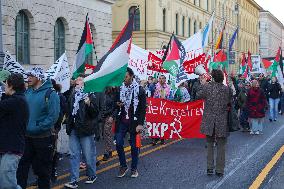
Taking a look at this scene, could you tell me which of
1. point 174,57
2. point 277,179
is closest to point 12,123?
point 277,179

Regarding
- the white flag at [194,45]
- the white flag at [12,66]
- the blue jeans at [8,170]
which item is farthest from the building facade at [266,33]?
the blue jeans at [8,170]

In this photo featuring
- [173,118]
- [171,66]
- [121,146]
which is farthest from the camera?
[171,66]

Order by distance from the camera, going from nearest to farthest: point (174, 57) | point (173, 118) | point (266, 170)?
point (266, 170)
point (173, 118)
point (174, 57)

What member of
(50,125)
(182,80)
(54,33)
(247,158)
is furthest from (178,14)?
(50,125)

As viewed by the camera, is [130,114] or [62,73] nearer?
[130,114]

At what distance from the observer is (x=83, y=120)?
8.20 meters

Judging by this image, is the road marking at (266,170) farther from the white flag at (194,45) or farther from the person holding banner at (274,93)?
the person holding banner at (274,93)

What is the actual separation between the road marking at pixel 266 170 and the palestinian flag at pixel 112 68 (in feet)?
8.28

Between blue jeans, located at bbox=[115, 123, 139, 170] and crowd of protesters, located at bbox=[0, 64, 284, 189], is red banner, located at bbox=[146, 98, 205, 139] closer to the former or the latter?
crowd of protesters, located at bbox=[0, 64, 284, 189]

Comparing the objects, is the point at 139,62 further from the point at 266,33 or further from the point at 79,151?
the point at 266,33

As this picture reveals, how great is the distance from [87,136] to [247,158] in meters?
3.95

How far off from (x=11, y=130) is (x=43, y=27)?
1709 centimetres

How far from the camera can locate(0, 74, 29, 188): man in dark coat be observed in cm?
602

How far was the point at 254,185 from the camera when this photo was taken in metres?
8.27
